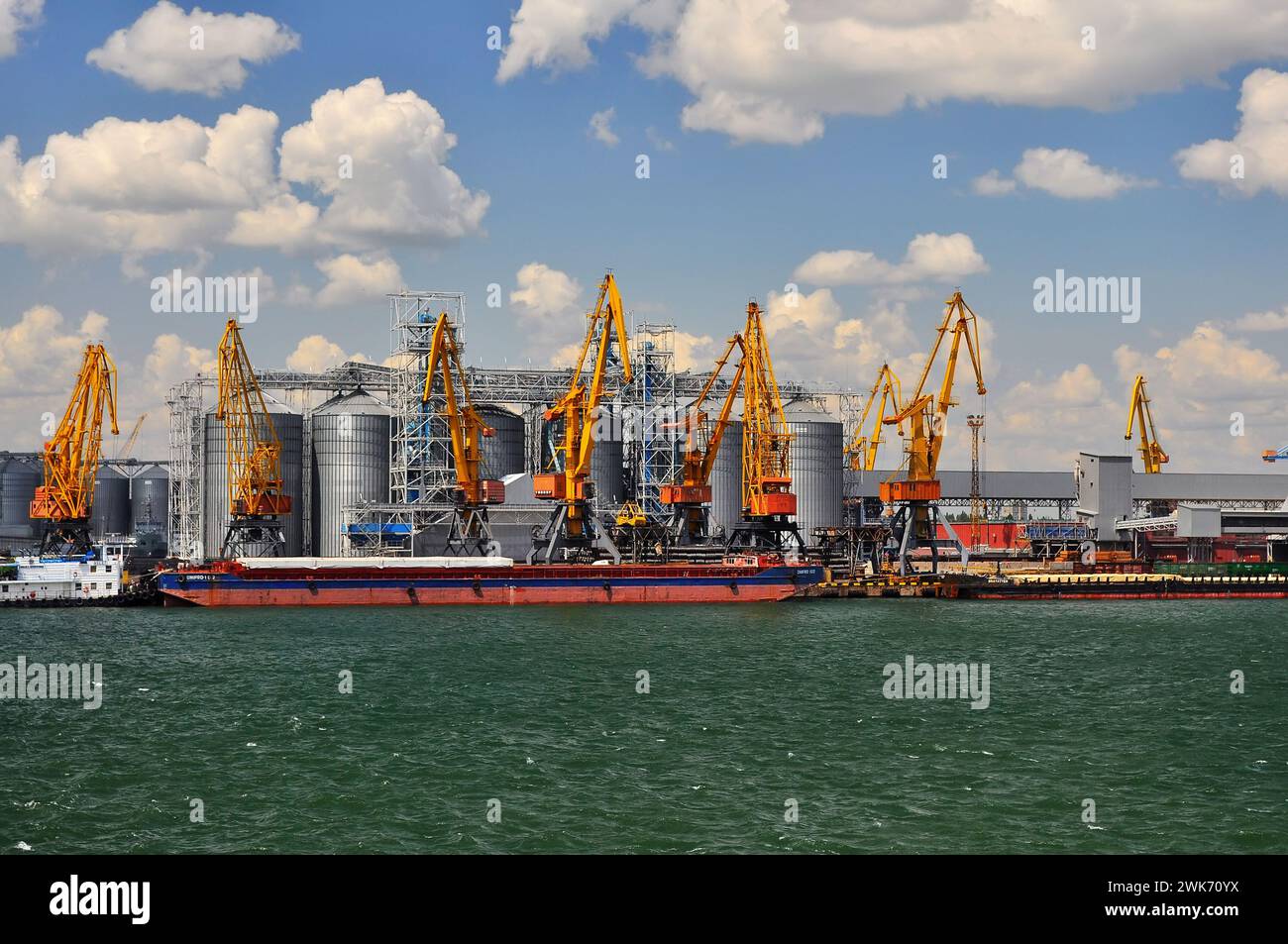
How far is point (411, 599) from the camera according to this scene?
97625 millimetres

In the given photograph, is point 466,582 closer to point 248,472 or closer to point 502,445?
point 248,472

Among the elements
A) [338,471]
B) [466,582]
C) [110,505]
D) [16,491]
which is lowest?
[466,582]

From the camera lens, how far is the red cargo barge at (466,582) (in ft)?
318

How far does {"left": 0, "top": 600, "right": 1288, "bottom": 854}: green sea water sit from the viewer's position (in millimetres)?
29828

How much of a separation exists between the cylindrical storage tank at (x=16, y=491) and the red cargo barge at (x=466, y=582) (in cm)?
10184

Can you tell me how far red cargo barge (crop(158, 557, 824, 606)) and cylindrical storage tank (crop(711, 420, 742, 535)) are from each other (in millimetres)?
44477

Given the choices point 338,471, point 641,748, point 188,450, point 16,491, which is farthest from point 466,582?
point 16,491

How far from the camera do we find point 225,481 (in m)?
136

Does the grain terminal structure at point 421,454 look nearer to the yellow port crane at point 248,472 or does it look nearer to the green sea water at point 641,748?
the yellow port crane at point 248,472

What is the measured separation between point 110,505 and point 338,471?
64792 millimetres

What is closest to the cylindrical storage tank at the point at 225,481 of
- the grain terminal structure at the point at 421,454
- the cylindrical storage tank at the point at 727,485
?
the grain terminal structure at the point at 421,454

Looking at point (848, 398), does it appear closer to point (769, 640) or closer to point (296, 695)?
point (769, 640)
